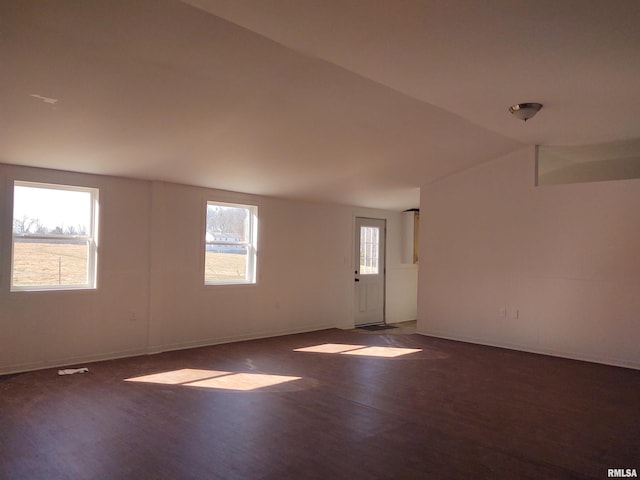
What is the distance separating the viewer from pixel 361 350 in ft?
19.4

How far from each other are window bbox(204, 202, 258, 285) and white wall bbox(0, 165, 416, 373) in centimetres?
14

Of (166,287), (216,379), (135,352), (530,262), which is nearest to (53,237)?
(166,287)

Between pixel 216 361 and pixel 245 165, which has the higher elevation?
pixel 245 165

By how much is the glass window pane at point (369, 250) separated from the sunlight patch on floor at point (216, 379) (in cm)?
401

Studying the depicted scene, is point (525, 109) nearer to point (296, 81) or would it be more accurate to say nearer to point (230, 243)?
point (296, 81)

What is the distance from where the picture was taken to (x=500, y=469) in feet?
8.73

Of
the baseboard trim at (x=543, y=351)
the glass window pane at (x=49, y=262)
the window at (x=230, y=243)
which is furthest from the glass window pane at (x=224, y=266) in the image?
the baseboard trim at (x=543, y=351)

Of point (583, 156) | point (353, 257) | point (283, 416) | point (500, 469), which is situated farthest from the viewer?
point (353, 257)

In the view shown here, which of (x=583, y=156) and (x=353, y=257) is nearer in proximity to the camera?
(x=583, y=156)

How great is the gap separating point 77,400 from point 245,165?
2.89m

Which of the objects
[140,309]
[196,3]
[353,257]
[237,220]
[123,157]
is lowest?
[140,309]

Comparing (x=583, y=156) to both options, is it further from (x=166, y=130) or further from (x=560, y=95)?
(x=166, y=130)

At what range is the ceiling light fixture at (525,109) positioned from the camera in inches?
156

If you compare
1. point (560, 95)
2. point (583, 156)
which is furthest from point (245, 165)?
point (583, 156)
